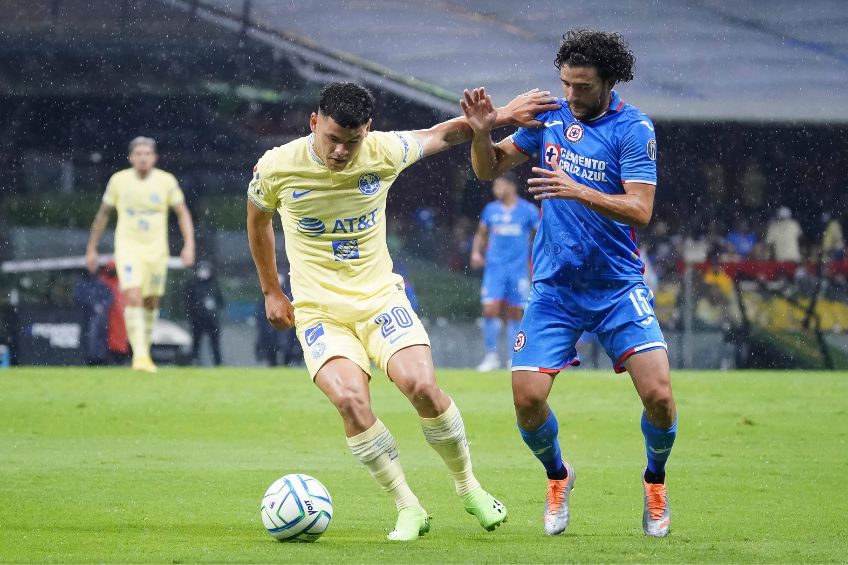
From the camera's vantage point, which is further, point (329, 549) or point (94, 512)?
point (94, 512)

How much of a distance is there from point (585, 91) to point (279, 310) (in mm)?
1805

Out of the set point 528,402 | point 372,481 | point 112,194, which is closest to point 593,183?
point 528,402

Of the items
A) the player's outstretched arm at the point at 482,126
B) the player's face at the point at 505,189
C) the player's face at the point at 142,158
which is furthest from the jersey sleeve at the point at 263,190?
the player's face at the point at 505,189

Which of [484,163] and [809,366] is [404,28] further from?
[484,163]

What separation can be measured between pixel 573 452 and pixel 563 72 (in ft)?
13.4

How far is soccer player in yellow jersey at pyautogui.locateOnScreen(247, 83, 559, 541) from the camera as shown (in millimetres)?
6211

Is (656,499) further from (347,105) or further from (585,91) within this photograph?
(347,105)

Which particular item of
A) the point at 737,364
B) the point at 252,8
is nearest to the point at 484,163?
the point at 737,364

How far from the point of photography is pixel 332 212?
21.4 feet

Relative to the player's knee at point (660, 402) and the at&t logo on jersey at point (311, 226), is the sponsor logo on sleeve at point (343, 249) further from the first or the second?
the player's knee at point (660, 402)

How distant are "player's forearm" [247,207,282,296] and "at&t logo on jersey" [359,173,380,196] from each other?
50 cm

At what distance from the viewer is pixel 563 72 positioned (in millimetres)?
6430

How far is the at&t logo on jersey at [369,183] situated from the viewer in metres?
6.56

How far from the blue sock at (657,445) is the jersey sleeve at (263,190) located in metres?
2.03
